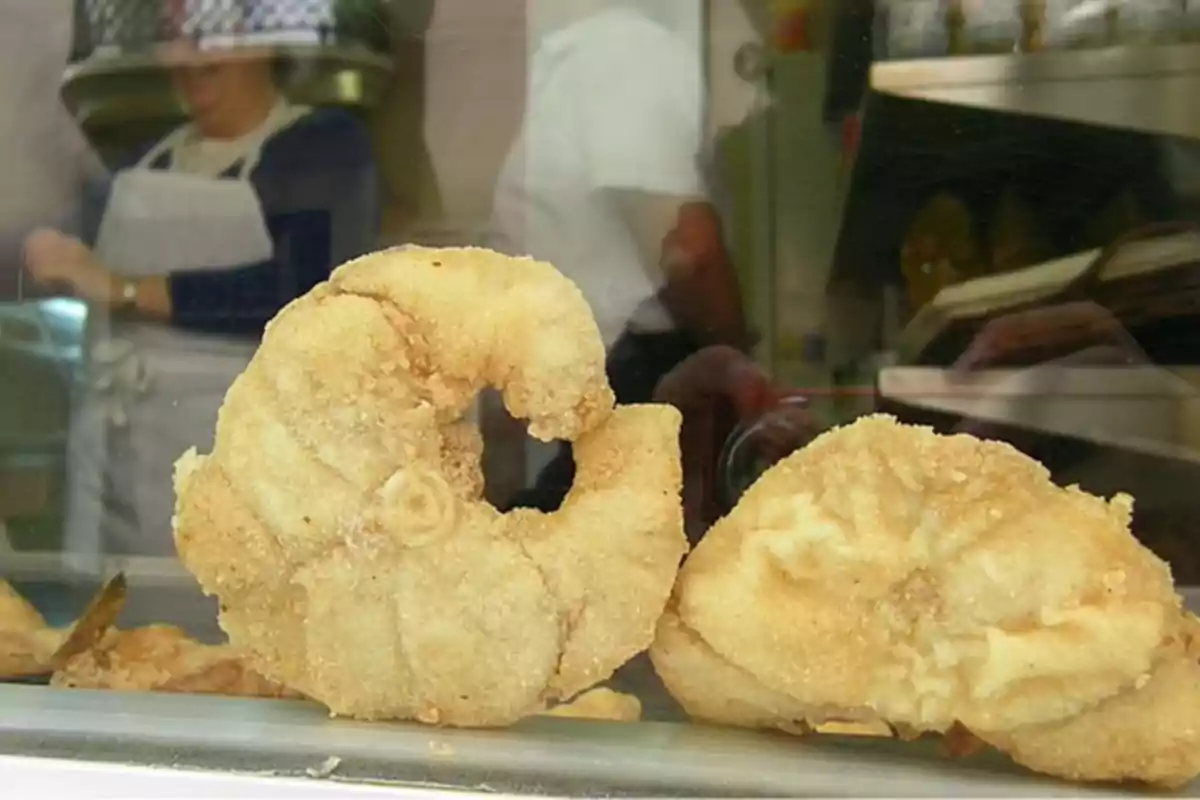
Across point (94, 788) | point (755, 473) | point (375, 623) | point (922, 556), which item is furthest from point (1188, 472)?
point (94, 788)

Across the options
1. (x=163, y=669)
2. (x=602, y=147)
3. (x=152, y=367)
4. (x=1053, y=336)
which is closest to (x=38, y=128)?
(x=152, y=367)

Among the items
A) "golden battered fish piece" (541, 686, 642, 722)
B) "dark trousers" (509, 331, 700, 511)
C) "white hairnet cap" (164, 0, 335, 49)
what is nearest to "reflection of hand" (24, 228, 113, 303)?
"white hairnet cap" (164, 0, 335, 49)

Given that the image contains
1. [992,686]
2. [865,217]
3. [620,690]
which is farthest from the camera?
[865,217]

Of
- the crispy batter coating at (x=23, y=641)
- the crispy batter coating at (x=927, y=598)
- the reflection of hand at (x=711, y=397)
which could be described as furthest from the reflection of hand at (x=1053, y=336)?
the crispy batter coating at (x=23, y=641)

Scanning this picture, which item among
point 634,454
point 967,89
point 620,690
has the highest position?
point 967,89

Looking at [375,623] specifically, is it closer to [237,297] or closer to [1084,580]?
[1084,580]
